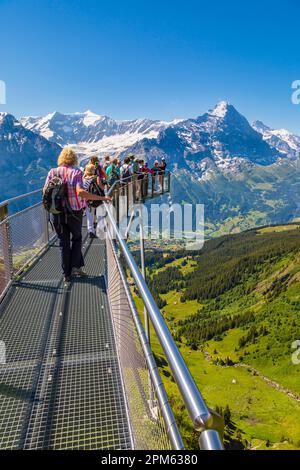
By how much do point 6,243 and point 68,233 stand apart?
5.61 ft

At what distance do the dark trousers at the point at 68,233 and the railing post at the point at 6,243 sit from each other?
1.44 meters

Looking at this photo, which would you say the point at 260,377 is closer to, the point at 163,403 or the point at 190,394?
→ the point at 163,403

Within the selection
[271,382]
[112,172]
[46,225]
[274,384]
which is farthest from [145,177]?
[274,384]

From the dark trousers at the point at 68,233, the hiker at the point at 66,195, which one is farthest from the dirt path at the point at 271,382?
the hiker at the point at 66,195

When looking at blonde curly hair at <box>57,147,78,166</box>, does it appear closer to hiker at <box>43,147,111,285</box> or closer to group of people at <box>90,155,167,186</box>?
hiker at <box>43,147,111,285</box>

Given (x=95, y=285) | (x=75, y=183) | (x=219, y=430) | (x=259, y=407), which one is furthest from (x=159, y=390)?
(x=259, y=407)

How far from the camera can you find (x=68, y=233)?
755 cm

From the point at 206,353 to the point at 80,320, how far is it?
171 metres

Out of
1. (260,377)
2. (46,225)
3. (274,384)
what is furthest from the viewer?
(260,377)

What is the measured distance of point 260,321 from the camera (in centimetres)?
18350

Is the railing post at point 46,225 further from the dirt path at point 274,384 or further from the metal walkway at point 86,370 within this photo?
the dirt path at point 274,384

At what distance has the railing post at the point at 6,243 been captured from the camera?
308 inches

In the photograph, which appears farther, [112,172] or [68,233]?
[112,172]
